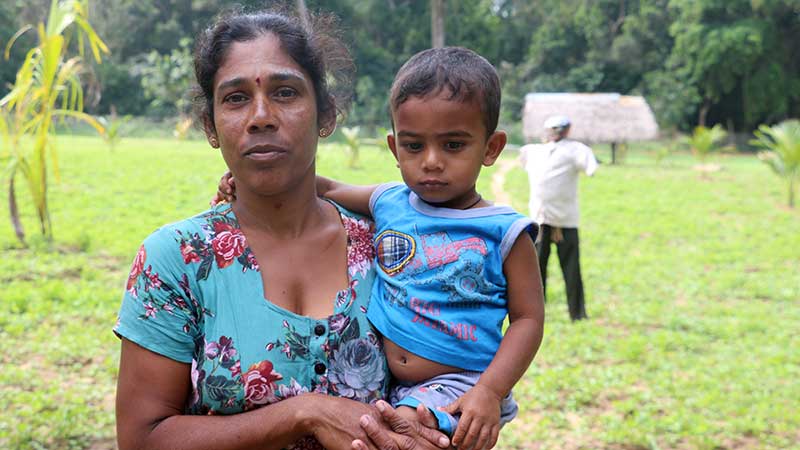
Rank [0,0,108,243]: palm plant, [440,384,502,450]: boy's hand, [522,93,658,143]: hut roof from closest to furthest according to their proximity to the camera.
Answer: [440,384,502,450]: boy's hand → [0,0,108,243]: palm plant → [522,93,658,143]: hut roof

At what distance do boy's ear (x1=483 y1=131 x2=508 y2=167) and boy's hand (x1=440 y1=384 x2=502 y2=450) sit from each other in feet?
1.83

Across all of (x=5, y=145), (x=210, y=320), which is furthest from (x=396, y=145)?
(x=5, y=145)

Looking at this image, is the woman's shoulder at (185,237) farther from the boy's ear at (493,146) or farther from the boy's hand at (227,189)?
the boy's ear at (493,146)

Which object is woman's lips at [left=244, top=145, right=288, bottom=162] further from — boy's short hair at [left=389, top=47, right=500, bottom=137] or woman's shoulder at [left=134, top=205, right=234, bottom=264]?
boy's short hair at [left=389, top=47, right=500, bottom=137]

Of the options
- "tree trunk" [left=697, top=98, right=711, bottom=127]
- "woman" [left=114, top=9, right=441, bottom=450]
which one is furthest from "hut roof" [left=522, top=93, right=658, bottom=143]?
"woman" [left=114, top=9, right=441, bottom=450]

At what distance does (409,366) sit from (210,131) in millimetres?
695

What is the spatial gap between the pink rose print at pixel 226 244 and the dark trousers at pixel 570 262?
548 cm

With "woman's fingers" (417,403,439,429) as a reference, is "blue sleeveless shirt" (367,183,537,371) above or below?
above

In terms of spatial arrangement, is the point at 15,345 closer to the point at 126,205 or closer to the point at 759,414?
the point at 759,414

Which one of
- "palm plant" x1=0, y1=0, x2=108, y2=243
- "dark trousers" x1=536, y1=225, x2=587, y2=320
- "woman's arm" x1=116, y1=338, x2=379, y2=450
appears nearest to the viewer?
"woman's arm" x1=116, y1=338, x2=379, y2=450

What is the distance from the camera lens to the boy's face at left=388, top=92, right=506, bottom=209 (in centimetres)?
171

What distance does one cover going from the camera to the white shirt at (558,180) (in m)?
6.86

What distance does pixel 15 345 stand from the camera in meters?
5.39

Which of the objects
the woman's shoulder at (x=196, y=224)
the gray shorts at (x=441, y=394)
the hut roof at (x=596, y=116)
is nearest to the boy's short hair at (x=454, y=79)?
the woman's shoulder at (x=196, y=224)
